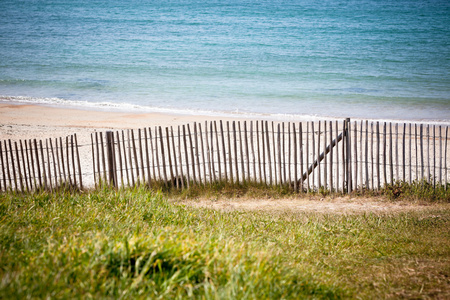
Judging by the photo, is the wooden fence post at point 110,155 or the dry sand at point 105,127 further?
the wooden fence post at point 110,155

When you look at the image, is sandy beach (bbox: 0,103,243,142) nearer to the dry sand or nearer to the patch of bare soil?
the dry sand

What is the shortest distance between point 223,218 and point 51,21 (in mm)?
67096

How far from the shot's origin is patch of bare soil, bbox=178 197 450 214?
6.79 m

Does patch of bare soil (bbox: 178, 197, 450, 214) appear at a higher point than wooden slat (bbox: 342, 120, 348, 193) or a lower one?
lower

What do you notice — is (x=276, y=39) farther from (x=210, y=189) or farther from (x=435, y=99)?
(x=210, y=189)

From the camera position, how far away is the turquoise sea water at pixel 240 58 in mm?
21609

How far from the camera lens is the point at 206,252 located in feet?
11.6

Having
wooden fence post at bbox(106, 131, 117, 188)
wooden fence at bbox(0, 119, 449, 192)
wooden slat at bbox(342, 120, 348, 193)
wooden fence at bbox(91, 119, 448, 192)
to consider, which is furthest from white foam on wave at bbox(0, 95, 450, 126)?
wooden fence post at bbox(106, 131, 117, 188)

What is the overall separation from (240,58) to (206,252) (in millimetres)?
34971

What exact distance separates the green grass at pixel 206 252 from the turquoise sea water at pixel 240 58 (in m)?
13.3

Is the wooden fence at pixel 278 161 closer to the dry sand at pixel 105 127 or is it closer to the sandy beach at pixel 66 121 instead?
the dry sand at pixel 105 127

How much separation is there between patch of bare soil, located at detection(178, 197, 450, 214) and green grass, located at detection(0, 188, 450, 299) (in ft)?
1.54

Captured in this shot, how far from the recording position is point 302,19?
5847 centimetres

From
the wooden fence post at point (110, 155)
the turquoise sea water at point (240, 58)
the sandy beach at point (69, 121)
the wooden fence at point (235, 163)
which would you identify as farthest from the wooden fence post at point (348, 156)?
the turquoise sea water at point (240, 58)
